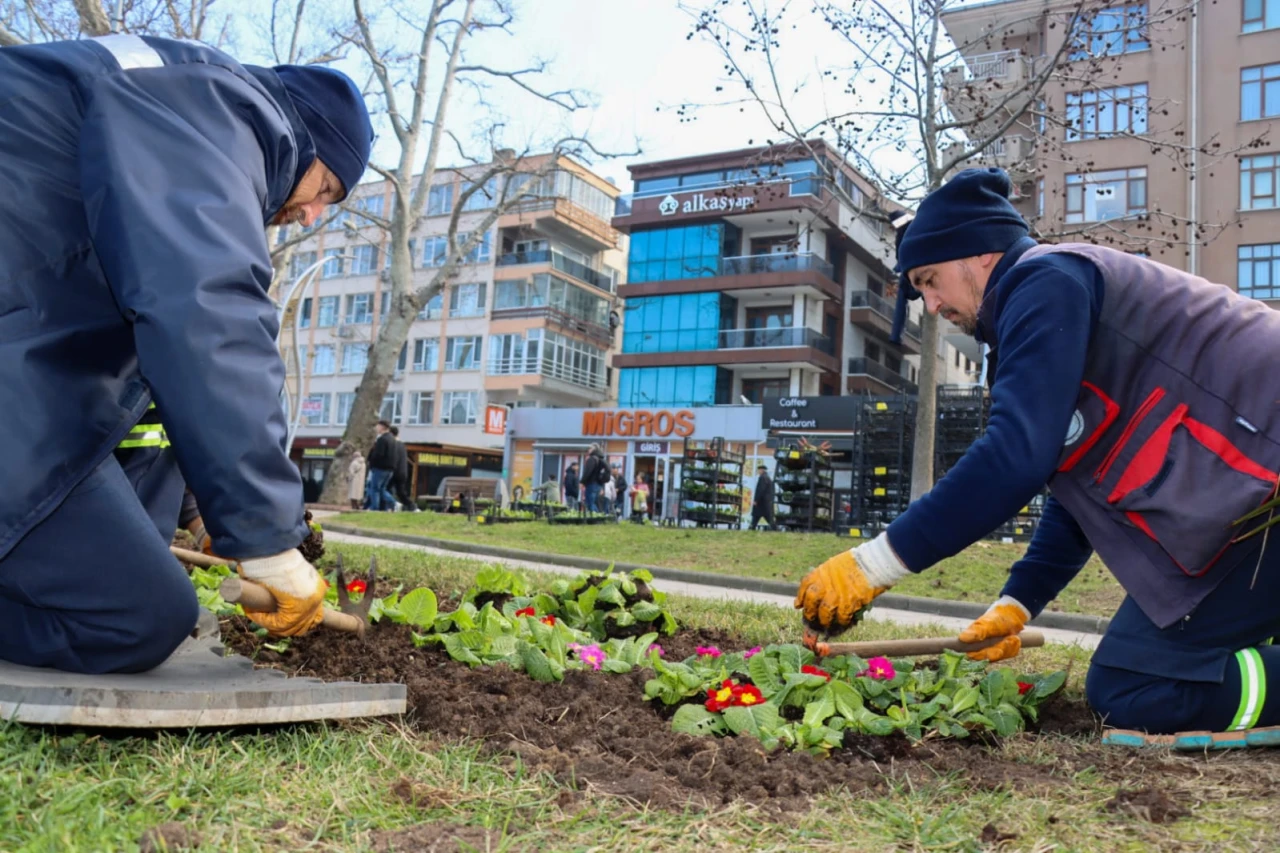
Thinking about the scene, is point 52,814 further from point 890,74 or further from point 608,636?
point 890,74

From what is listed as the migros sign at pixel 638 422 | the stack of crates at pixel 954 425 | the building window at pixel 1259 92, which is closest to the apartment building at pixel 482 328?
the migros sign at pixel 638 422

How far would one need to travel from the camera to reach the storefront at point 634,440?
37.6 m

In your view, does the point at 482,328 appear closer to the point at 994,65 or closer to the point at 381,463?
the point at 381,463

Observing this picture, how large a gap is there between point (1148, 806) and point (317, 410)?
54668 mm

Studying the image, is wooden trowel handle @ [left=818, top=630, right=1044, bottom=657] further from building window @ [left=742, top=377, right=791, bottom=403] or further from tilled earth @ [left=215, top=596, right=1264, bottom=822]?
building window @ [left=742, top=377, right=791, bottom=403]

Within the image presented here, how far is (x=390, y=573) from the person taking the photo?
18.7 feet

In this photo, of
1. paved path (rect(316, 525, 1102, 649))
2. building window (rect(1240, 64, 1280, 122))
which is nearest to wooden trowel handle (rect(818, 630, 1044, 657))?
paved path (rect(316, 525, 1102, 649))

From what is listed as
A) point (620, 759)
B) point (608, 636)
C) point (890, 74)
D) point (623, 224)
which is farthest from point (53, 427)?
point (623, 224)

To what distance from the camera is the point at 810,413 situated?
33.5 meters

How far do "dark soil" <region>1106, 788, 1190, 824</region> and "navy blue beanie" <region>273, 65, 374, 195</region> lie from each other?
2438 millimetres

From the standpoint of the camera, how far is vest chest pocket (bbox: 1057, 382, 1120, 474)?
2537mm

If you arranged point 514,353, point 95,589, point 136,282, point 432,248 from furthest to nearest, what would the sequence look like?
point 432,248 < point 514,353 < point 95,589 < point 136,282

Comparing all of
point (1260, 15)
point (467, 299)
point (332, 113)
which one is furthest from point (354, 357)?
point (332, 113)

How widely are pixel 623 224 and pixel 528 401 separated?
9.73 metres
